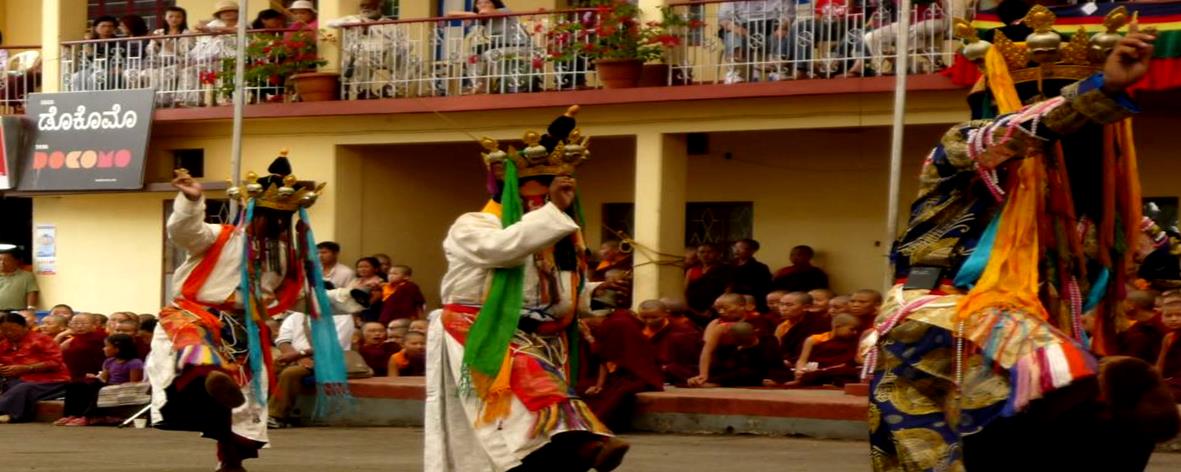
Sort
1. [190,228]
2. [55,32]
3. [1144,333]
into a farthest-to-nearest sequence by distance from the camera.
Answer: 1. [55,32]
2. [1144,333]
3. [190,228]

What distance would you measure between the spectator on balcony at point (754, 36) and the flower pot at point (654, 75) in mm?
593

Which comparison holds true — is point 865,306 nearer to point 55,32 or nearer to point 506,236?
point 506,236

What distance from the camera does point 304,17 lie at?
21.6 metres

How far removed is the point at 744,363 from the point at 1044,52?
951 centimetres

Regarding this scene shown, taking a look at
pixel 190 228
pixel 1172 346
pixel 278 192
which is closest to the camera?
pixel 190 228

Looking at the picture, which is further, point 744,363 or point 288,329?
point 288,329

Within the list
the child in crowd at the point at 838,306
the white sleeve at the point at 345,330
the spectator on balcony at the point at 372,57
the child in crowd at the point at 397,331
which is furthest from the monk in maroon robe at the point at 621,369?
the spectator on balcony at the point at 372,57

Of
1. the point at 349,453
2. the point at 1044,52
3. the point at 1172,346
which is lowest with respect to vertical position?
the point at 349,453

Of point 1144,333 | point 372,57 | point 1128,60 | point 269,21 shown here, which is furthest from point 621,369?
point 1128,60

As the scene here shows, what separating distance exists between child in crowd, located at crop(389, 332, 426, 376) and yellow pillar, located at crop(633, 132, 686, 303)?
96.1 inches

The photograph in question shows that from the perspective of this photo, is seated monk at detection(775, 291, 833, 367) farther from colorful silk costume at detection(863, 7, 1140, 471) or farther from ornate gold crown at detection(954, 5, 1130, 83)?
ornate gold crown at detection(954, 5, 1130, 83)

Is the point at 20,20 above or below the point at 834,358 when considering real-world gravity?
above

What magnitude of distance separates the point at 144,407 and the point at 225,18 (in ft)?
19.1

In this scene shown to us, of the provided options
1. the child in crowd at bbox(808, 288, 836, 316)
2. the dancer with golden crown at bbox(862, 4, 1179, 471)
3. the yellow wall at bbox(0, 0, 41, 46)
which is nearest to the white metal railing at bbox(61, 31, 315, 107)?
the yellow wall at bbox(0, 0, 41, 46)
